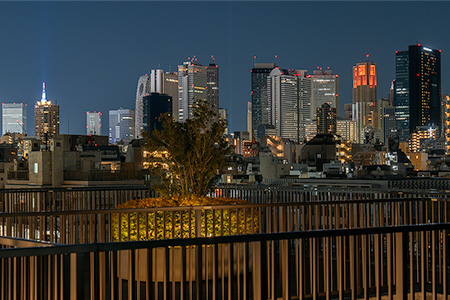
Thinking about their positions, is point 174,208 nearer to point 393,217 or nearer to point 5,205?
point 393,217

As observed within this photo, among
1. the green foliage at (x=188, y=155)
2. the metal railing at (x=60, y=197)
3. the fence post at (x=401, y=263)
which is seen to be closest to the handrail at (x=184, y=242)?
the fence post at (x=401, y=263)

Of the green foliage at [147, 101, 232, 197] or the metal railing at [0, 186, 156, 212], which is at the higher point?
the green foliage at [147, 101, 232, 197]

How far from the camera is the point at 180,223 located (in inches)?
354

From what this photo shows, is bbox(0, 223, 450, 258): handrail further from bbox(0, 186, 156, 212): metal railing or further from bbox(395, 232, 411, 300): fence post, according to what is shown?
bbox(0, 186, 156, 212): metal railing

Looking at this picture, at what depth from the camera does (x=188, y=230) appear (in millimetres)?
9297

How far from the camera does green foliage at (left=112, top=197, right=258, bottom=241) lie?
8.95 metres

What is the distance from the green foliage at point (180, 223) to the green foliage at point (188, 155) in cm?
116

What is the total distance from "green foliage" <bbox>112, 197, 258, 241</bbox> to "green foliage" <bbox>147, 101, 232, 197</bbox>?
1.16 meters

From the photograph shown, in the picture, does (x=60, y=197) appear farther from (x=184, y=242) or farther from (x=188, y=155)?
(x=184, y=242)

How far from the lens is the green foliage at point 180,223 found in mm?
8945

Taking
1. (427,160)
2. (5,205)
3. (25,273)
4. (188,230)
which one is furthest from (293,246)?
(427,160)

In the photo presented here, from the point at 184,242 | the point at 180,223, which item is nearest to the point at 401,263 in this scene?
the point at 184,242

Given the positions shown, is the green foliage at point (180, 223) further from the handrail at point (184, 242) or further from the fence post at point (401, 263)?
the handrail at point (184, 242)

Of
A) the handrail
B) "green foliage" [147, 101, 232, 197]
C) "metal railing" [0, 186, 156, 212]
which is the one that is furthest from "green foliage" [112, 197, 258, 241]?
the handrail
